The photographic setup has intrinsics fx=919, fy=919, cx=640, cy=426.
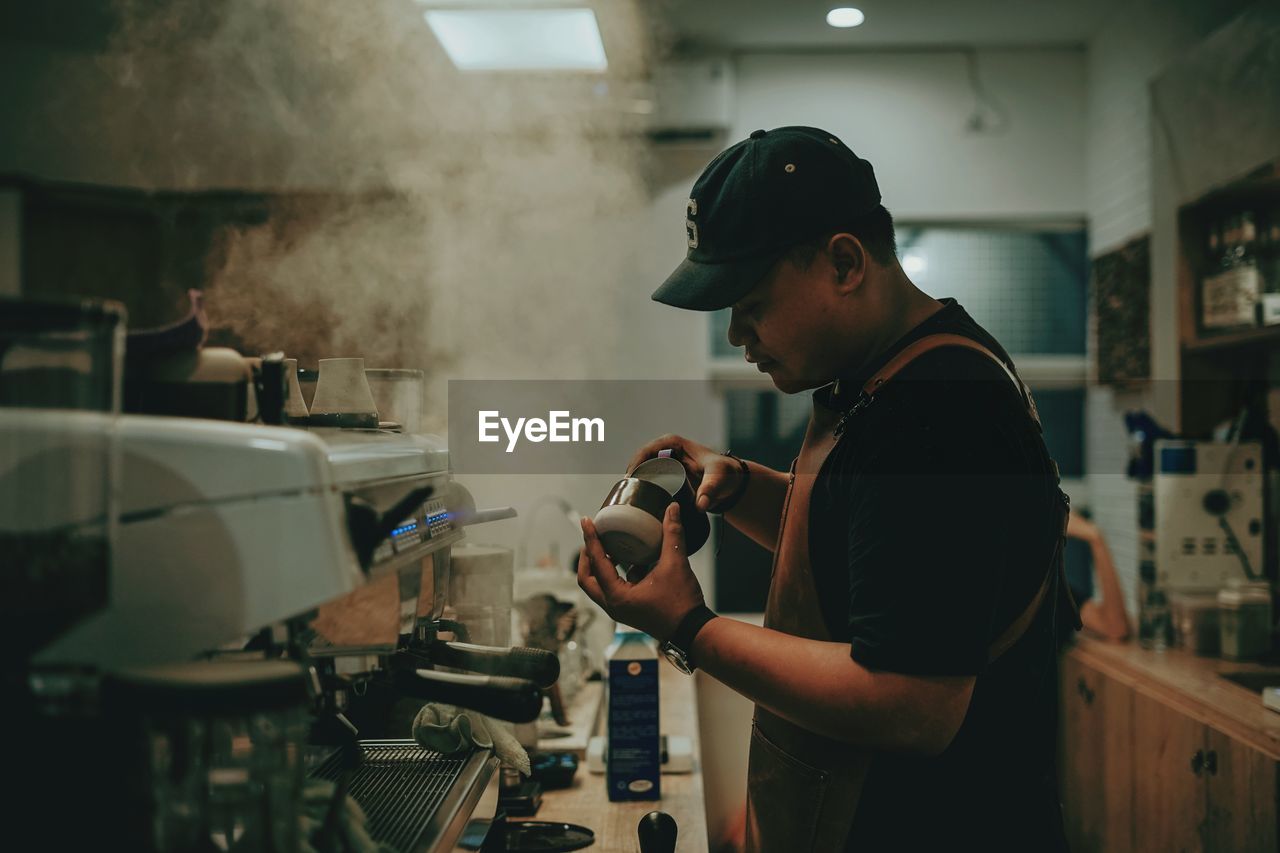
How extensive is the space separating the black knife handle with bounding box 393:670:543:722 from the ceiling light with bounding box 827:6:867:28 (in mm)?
3369

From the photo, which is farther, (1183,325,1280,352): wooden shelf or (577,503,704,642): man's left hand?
(1183,325,1280,352): wooden shelf

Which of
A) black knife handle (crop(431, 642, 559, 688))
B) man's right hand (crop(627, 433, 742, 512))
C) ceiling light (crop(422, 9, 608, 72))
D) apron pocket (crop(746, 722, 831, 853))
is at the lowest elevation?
apron pocket (crop(746, 722, 831, 853))

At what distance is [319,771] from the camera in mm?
1136

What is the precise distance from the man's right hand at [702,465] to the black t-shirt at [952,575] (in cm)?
29

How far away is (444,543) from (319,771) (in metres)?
0.31

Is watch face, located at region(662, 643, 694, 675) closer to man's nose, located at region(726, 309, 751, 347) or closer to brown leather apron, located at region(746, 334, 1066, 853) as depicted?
brown leather apron, located at region(746, 334, 1066, 853)

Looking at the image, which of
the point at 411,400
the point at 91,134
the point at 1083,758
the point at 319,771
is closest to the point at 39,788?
the point at 319,771

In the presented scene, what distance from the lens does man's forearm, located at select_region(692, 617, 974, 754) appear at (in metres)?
0.98

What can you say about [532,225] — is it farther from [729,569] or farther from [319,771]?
[319,771]

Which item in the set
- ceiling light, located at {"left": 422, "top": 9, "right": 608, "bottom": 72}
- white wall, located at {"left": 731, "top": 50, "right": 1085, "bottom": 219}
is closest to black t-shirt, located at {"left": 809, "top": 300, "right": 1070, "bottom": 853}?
ceiling light, located at {"left": 422, "top": 9, "right": 608, "bottom": 72}

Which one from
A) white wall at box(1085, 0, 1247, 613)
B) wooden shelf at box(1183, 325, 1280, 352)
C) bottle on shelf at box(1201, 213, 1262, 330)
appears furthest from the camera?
white wall at box(1085, 0, 1247, 613)

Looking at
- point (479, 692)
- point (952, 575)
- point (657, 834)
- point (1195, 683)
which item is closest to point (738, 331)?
point (952, 575)

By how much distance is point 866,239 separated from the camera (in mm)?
1203

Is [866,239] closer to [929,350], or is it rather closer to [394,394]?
[929,350]
